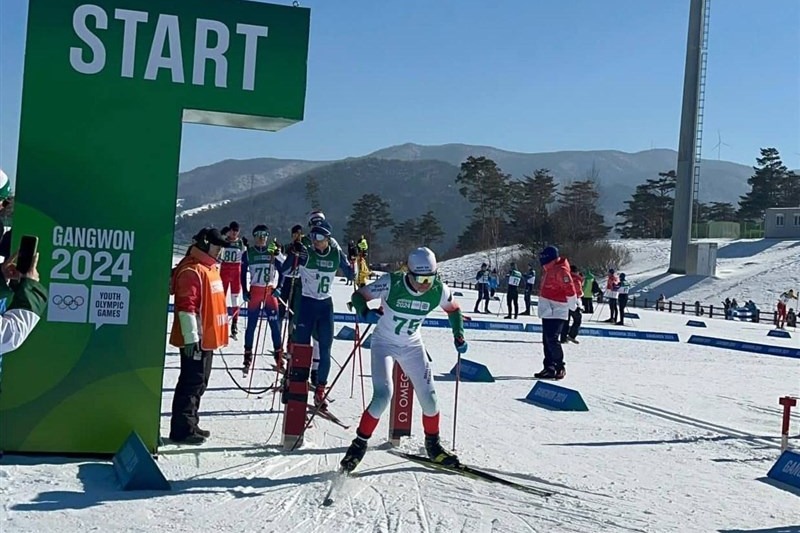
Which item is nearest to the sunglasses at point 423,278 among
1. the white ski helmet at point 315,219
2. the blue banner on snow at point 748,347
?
the white ski helmet at point 315,219

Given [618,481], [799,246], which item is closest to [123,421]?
[618,481]

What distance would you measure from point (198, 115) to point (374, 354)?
2790 mm

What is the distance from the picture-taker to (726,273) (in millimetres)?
68438

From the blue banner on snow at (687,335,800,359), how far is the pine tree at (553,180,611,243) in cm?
6166

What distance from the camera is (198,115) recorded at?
26.5 feet

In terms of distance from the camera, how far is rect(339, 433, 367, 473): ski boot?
23.8ft

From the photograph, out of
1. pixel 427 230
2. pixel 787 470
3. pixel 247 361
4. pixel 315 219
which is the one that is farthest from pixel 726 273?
pixel 787 470

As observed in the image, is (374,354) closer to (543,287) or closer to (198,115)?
(198,115)

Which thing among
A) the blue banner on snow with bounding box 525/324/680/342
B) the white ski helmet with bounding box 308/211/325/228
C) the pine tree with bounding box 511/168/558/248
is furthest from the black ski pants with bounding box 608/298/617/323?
the pine tree with bounding box 511/168/558/248

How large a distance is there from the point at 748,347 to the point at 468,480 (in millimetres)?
17919

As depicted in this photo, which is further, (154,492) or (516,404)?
(516,404)

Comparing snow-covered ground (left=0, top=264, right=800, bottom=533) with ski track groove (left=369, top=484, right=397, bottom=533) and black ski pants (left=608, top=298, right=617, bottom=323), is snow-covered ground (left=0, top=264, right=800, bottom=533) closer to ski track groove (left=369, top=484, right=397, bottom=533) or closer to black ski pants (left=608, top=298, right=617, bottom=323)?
ski track groove (left=369, top=484, right=397, bottom=533)

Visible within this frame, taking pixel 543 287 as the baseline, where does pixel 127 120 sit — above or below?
above

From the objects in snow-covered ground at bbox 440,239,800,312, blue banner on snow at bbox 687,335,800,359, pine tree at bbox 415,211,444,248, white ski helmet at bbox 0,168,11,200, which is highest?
pine tree at bbox 415,211,444,248
